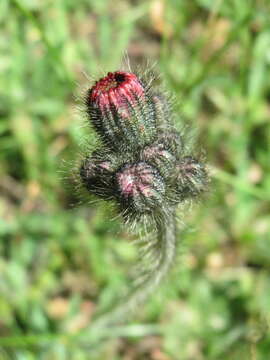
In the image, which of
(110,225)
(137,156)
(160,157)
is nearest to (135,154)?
(137,156)

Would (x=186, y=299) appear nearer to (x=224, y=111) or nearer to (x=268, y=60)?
(x=224, y=111)

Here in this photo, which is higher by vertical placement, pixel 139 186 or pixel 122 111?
pixel 122 111

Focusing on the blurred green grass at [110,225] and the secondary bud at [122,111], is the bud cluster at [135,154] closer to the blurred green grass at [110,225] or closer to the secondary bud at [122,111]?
the secondary bud at [122,111]

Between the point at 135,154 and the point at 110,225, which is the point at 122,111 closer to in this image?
the point at 135,154

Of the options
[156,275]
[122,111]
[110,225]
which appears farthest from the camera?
[110,225]

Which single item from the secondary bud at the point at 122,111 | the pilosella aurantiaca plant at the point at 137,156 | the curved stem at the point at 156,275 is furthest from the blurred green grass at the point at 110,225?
the secondary bud at the point at 122,111

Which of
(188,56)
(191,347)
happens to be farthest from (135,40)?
(191,347)

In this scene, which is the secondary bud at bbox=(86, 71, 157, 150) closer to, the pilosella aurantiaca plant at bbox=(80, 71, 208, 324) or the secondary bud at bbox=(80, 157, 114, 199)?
the pilosella aurantiaca plant at bbox=(80, 71, 208, 324)
